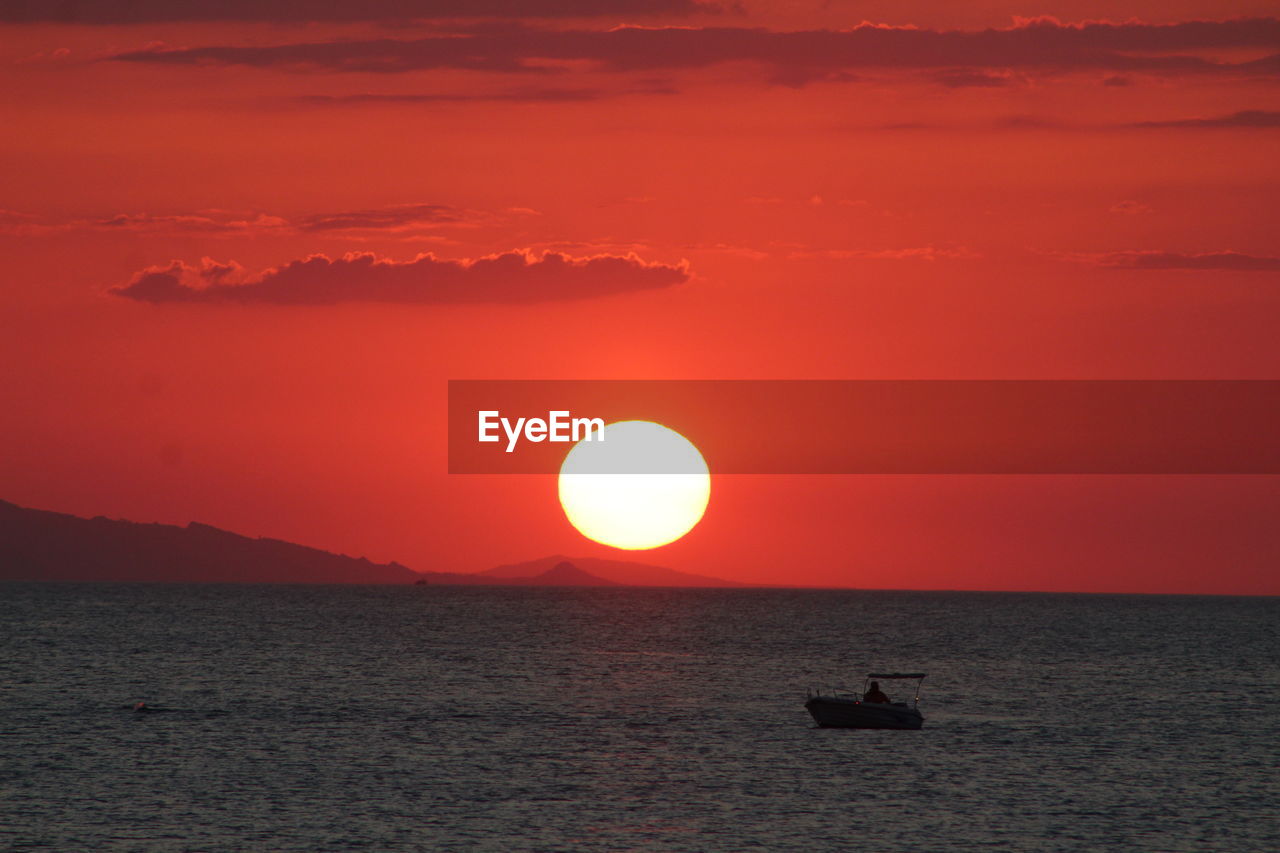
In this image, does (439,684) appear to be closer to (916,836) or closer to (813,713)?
(813,713)

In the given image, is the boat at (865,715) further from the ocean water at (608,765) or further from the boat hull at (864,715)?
the ocean water at (608,765)

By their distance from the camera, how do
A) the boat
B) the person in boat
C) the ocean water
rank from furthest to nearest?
the person in boat < the boat < the ocean water

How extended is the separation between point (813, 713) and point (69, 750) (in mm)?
50623

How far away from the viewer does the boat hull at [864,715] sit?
11294 centimetres

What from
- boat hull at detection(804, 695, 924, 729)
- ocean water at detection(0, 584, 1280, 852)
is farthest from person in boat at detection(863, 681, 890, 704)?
ocean water at detection(0, 584, 1280, 852)

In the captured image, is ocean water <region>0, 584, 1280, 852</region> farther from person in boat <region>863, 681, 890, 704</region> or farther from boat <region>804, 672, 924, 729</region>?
person in boat <region>863, 681, 890, 704</region>

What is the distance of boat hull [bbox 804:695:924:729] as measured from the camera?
11294 centimetres

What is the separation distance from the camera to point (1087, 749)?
10538cm

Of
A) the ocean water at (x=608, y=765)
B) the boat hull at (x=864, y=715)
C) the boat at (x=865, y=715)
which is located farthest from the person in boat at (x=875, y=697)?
the ocean water at (x=608, y=765)

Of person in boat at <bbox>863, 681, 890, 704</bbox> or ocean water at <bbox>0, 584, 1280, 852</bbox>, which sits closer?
ocean water at <bbox>0, 584, 1280, 852</bbox>

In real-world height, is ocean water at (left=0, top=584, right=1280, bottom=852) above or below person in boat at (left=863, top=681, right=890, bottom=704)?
Answer: below

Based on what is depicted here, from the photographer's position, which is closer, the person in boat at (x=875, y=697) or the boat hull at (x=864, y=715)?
the boat hull at (x=864, y=715)

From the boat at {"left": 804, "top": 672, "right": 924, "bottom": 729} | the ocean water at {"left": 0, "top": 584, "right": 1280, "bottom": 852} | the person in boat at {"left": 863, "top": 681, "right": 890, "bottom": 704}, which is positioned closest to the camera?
the ocean water at {"left": 0, "top": 584, "right": 1280, "bottom": 852}

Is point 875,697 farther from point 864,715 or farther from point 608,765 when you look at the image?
point 608,765
